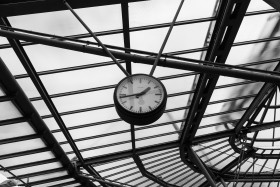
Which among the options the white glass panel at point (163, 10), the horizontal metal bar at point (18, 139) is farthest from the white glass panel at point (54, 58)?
the horizontal metal bar at point (18, 139)

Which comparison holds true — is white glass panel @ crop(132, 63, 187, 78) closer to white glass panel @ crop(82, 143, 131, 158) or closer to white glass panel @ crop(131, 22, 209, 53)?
white glass panel @ crop(131, 22, 209, 53)

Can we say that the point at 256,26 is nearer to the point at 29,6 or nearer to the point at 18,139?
the point at 29,6

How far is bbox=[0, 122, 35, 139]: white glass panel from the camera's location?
16109mm

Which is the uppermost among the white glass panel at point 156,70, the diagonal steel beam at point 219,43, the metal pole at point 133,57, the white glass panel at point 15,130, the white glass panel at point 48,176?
the white glass panel at point 48,176

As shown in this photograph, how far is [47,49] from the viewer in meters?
12.2

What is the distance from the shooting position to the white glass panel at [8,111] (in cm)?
1451

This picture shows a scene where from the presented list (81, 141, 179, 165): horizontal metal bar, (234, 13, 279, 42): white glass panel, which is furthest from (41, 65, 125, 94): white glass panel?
(81, 141, 179, 165): horizontal metal bar

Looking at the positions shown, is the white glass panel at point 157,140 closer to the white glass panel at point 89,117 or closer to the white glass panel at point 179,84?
the white glass panel at point 89,117

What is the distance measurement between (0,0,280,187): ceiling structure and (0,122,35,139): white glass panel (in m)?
0.09

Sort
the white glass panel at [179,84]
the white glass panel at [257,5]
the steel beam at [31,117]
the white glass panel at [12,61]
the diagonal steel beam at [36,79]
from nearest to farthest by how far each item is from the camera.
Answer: the diagonal steel beam at [36,79], the white glass panel at [12,61], the white glass panel at [257,5], the steel beam at [31,117], the white glass panel at [179,84]

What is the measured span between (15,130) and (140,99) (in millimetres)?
11280

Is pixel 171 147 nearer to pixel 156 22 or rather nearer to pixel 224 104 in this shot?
pixel 224 104

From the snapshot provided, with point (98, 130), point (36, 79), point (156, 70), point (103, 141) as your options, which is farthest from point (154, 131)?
point (36, 79)

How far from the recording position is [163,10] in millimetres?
11719
